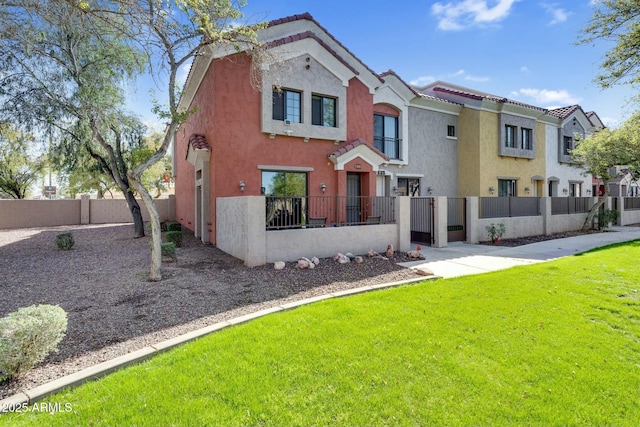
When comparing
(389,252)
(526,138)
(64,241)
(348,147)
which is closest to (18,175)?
(64,241)

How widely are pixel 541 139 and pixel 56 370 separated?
86.6 feet

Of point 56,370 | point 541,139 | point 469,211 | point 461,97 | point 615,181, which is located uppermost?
point 461,97

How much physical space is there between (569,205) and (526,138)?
17.3 feet

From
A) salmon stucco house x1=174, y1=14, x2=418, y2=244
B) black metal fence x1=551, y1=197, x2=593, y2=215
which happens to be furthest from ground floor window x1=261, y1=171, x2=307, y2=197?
black metal fence x1=551, y1=197, x2=593, y2=215

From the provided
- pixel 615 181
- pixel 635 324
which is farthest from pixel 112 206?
pixel 615 181

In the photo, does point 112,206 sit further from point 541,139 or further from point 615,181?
point 615,181

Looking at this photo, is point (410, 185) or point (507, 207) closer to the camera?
point (507, 207)

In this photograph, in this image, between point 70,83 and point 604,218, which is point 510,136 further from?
point 70,83

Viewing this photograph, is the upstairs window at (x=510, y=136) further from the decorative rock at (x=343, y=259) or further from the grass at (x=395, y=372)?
the grass at (x=395, y=372)

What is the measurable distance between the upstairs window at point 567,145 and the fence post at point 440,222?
16592mm

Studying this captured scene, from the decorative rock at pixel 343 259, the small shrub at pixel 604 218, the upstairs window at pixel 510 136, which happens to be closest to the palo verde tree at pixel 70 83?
the decorative rock at pixel 343 259

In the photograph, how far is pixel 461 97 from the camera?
1969cm

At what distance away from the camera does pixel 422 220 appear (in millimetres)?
14055

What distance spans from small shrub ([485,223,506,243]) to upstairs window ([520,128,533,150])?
9102 millimetres
